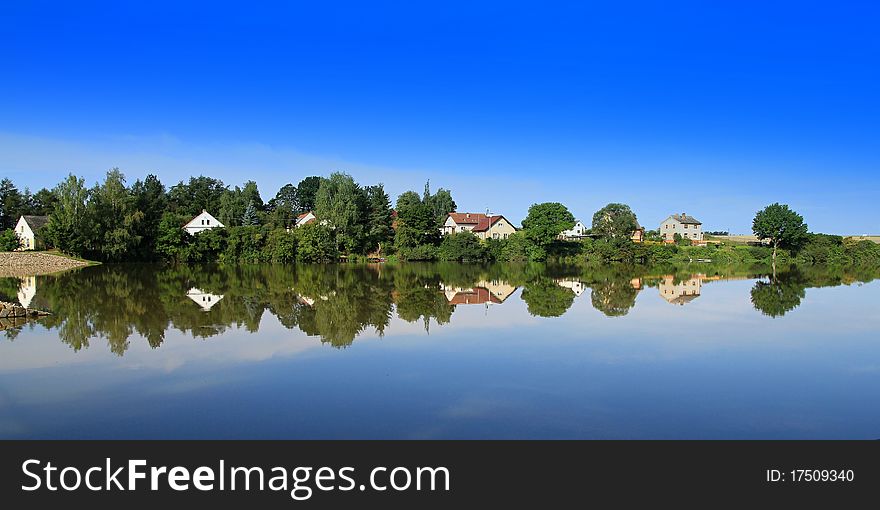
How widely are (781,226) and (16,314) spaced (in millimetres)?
70670

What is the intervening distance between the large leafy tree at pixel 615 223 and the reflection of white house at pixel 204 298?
4673 centimetres

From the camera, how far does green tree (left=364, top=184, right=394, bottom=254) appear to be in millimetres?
56000

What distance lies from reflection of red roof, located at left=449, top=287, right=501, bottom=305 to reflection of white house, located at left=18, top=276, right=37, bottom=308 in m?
14.1

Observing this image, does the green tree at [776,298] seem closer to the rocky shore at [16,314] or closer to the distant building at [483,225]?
the rocky shore at [16,314]

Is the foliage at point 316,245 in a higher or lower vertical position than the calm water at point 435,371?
higher

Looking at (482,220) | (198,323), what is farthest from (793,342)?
(482,220)

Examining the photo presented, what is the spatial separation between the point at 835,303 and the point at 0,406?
24332 millimetres

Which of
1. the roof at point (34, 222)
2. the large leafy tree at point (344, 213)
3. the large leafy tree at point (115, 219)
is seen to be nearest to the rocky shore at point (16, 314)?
the large leafy tree at point (115, 219)

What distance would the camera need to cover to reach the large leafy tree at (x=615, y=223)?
63047 mm

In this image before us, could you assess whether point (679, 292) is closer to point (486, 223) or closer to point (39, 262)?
point (39, 262)

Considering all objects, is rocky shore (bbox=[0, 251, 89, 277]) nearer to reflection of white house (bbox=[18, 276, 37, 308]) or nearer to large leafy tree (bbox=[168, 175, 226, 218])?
reflection of white house (bbox=[18, 276, 37, 308])

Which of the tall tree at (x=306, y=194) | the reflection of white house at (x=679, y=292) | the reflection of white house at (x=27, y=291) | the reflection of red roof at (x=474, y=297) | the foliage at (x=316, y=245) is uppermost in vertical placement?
the tall tree at (x=306, y=194)

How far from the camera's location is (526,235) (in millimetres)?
59938

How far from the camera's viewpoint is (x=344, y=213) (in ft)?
173
